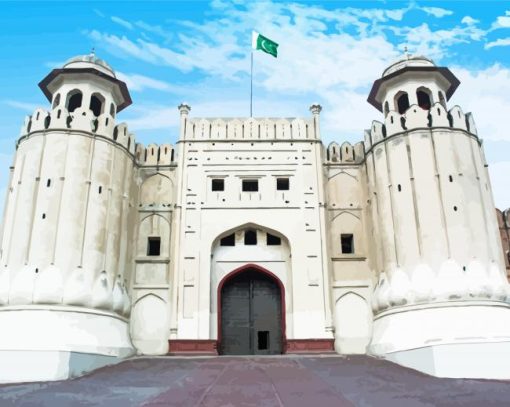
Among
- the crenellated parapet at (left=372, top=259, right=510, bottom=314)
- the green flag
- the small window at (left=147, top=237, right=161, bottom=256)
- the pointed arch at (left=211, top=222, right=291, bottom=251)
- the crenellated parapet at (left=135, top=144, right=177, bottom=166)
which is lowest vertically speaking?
the crenellated parapet at (left=372, top=259, right=510, bottom=314)

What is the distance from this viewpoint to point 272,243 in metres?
18.2

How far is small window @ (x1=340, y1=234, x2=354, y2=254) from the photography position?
60.0 ft

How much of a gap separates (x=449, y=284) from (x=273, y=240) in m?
6.02

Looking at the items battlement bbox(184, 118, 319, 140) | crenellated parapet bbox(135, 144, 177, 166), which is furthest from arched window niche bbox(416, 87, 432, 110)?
crenellated parapet bbox(135, 144, 177, 166)

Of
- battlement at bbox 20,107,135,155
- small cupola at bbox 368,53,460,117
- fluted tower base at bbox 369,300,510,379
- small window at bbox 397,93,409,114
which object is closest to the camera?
fluted tower base at bbox 369,300,510,379

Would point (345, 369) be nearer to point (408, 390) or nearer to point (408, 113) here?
point (408, 390)

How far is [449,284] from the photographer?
14.7 m

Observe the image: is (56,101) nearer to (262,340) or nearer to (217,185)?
(217,185)

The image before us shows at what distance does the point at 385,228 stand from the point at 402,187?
1.40 metres

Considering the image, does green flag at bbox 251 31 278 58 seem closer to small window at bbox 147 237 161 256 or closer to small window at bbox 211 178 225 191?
small window at bbox 211 178 225 191

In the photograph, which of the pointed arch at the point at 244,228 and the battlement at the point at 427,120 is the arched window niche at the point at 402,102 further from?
the pointed arch at the point at 244,228

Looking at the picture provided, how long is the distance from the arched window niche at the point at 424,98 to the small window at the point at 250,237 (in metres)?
7.52

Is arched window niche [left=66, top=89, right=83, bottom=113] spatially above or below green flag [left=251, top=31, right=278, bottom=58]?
below

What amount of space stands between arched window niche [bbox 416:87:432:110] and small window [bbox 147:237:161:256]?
34.2 feet
